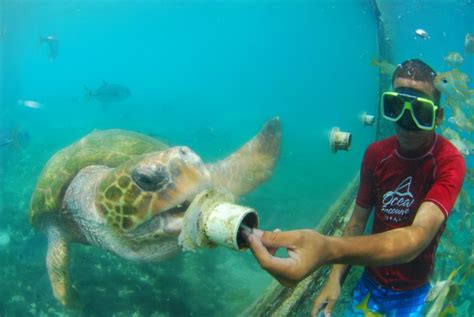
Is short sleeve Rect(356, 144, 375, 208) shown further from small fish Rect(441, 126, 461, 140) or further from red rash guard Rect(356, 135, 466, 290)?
small fish Rect(441, 126, 461, 140)

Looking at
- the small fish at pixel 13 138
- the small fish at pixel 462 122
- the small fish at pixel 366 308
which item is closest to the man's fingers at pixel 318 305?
the small fish at pixel 366 308

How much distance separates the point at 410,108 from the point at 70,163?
3.03 m

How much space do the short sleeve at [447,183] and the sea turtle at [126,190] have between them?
117cm

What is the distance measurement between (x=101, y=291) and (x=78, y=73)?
106 meters

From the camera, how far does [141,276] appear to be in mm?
3543

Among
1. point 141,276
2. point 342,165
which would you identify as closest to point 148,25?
point 342,165

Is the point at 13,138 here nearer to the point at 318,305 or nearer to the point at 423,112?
the point at 318,305

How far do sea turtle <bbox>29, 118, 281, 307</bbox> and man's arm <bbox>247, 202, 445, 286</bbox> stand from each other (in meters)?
1.08

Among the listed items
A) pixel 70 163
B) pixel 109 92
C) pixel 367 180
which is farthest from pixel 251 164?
pixel 109 92

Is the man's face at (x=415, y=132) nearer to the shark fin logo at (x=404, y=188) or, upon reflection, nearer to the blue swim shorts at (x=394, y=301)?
the shark fin logo at (x=404, y=188)

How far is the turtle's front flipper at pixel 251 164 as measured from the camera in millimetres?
3555

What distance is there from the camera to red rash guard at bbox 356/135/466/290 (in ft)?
5.76

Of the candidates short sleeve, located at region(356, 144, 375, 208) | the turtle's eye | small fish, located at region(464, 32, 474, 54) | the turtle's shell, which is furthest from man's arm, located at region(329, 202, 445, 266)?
small fish, located at region(464, 32, 474, 54)

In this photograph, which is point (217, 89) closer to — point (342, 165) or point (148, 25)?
point (148, 25)
